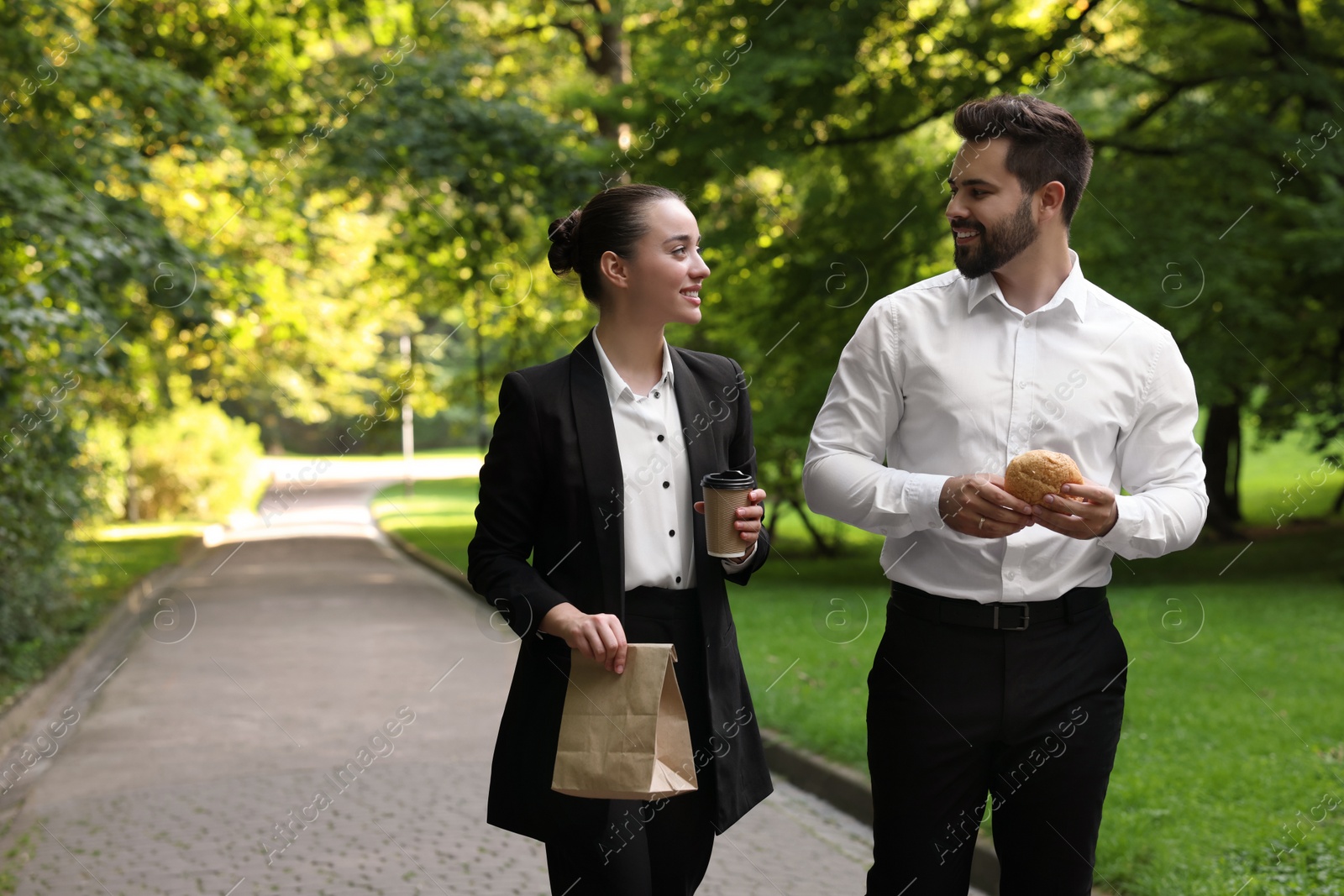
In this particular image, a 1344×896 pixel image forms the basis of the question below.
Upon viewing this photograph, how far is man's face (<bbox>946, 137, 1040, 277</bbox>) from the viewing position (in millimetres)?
2766

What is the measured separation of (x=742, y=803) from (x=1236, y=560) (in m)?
15.3

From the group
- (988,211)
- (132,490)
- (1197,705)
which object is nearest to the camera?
(988,211)

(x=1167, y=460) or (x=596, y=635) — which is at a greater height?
(x=1167, y=460)

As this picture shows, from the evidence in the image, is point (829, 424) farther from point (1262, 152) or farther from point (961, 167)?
point (1262, 152)

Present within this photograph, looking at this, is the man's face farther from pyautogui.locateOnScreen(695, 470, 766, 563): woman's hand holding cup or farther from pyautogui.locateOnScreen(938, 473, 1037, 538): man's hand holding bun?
pyautogui.locateOnScreen(695, 470, 766, 563): woman's hand holding cup

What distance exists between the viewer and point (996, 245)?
279 cm

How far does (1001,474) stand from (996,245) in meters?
0.49

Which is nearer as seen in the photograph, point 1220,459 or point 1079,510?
point 1079,510

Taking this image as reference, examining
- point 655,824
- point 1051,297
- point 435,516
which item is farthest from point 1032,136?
point 435,516

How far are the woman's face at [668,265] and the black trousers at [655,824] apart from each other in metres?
0.66

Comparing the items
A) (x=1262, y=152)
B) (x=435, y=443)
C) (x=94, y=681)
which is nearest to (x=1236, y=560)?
(x=1262, y=152)

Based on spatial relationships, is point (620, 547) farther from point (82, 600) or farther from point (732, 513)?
point (82, 600)

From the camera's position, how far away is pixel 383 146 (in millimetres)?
16781

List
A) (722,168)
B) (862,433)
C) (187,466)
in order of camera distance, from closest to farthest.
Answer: (862,433) < (722,168) < (187,466)
